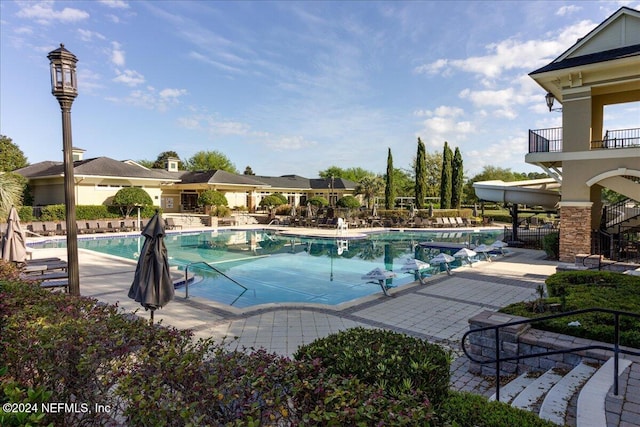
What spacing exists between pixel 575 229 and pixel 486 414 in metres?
12.9

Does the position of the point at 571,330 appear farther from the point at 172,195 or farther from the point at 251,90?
the point at 172,195

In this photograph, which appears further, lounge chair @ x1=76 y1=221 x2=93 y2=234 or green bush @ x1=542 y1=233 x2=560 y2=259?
lounge chair @ x1=76 y1=221 x2=93 y2=234

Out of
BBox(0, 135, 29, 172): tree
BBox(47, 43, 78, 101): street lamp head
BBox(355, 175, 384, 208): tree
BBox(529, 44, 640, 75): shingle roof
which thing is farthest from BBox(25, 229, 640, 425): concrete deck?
BBox(0, 135, 29, 172): tree

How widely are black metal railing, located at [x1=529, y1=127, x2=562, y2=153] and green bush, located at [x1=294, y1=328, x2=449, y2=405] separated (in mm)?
13770

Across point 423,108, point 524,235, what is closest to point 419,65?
point 423,108

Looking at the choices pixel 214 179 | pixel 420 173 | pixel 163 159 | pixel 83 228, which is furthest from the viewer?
pixel 163 159

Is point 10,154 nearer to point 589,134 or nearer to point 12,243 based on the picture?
point 12,243

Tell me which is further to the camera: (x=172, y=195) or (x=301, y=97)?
(x=172, y=195)

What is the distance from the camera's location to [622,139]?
12.7m

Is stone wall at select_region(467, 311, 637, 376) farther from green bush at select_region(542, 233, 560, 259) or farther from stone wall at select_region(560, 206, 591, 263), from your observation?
green bush at select_region(542, 233, 560, 259)

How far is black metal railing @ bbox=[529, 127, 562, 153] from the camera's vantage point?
46.4ft

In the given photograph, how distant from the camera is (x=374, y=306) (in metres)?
8.44

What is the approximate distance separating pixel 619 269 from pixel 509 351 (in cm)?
855

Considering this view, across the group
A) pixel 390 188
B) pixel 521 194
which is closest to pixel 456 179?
pixel 390 188
